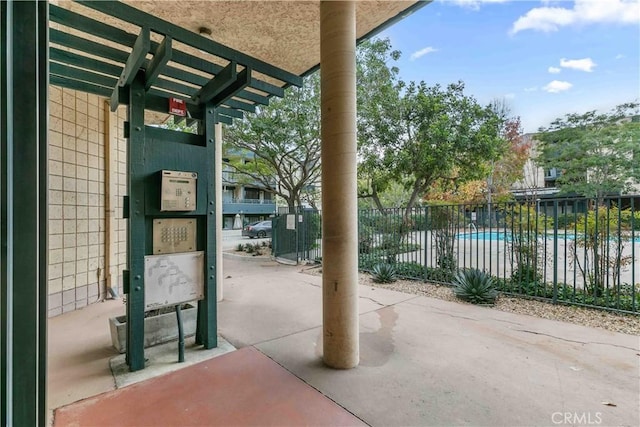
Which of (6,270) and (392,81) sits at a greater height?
(392,81)

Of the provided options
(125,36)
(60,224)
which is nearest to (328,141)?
(125,36)

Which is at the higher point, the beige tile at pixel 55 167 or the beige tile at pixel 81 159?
the beige tile at pixel 81 159

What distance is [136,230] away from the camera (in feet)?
8.89

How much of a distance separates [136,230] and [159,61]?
1475mm

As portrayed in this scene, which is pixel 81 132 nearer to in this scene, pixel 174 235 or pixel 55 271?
pixel 55 271

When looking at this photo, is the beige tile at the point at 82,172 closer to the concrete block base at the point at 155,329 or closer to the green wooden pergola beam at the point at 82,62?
the green wooden pergola beam at the point at 82,62

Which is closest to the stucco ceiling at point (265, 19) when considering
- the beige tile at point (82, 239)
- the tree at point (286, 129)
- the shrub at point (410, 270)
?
the beige tile at point (82, 239)

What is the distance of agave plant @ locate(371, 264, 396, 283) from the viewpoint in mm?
6148

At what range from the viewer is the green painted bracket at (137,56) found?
7.25ft

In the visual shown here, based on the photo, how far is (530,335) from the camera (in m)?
3.42

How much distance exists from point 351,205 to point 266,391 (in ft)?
5.56

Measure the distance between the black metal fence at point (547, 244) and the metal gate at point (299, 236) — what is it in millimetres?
2974

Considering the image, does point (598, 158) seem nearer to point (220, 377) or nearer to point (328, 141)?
point (328, 141)

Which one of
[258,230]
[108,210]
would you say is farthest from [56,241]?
[258,230]
